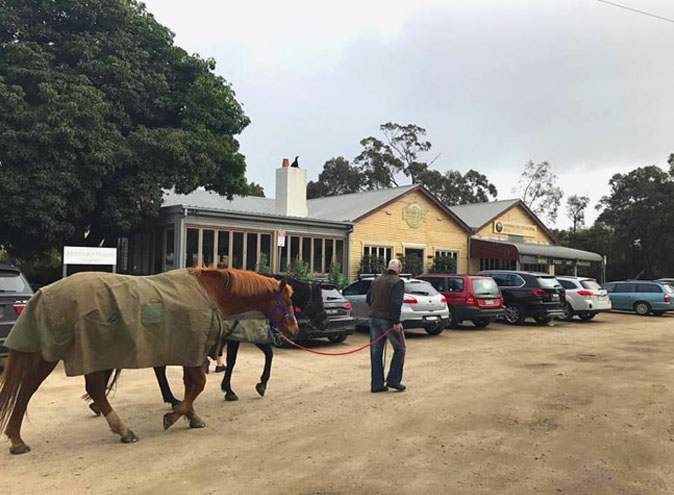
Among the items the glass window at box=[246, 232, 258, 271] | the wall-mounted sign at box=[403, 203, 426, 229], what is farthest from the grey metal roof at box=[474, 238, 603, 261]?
the glass window at box=[246, 232, 258, 271]

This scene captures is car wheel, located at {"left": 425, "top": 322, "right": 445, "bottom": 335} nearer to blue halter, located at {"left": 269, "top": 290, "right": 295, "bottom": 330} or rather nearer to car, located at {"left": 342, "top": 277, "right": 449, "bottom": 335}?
car, located at {"left": 342, "top": 277, "right": 449, "bottom": 335}

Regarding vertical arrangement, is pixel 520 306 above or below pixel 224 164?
below

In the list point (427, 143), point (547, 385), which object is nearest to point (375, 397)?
point (547, 385)

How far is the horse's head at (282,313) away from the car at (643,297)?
20579 mm

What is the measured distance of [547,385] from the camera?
832 cm

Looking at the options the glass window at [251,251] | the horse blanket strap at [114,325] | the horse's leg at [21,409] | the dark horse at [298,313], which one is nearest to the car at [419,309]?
the dark horse at [298,313]

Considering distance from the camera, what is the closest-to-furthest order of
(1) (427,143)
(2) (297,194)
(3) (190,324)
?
(3) (190,324) → (2) (297,194) → (1) (427,143)

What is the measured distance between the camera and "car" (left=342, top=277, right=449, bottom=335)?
45.0 feet

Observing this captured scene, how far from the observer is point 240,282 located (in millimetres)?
6383

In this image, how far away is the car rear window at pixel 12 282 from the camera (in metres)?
8.52

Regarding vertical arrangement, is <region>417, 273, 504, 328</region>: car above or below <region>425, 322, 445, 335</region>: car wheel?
above

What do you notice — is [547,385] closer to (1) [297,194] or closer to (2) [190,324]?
(2) [190,324]

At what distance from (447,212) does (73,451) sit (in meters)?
24.0

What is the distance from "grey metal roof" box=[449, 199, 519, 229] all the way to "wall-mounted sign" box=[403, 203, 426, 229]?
5.14 meters
